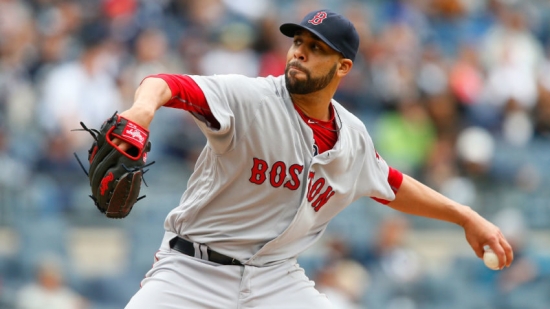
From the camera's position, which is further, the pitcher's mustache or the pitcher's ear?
the pitcher's ear

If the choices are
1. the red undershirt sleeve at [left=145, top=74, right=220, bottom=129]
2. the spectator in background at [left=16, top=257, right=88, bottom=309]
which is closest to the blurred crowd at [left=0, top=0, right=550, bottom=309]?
the spectator in background at [left=16, top=257, right=88, bottom=309]

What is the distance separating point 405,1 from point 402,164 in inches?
120

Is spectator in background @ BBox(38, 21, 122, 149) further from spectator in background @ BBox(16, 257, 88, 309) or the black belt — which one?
the black belt

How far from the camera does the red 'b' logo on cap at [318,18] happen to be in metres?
3.82

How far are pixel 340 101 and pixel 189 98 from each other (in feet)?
20.1

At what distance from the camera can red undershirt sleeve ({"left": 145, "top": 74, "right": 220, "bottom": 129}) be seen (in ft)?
10.9

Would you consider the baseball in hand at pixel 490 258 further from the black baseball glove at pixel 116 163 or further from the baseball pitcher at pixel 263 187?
the black baseball glove at pixel 116 163

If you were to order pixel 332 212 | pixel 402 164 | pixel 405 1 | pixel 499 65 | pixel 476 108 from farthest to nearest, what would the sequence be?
pixel 405 1
pixel 499 65
pixel 476 108
pixel 402 164
pixel 332 212

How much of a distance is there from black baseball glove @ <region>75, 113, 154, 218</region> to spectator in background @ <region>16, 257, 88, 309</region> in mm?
4236

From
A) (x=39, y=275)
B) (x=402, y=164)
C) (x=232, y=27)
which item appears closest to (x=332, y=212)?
(x=39, y=275)

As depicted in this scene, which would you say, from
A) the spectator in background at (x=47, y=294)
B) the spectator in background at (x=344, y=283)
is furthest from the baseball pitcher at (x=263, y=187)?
the spectator in background at (x=47, y=294)

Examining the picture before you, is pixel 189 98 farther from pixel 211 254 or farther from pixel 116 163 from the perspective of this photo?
pixel 211 254

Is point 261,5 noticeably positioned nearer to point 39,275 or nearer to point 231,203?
point 39,275

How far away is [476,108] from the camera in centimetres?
968
